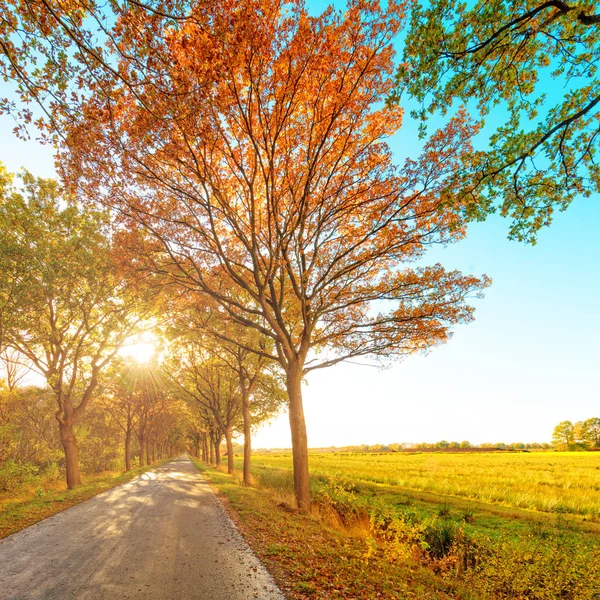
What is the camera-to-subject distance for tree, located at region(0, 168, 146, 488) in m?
15.2

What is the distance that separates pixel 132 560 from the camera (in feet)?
20.2

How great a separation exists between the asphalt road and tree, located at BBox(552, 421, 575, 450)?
123278mm

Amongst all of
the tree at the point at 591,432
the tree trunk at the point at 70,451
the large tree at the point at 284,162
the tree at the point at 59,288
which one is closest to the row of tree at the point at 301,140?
the large tree at the point at 284,162

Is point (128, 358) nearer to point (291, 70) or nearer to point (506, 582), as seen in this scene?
point (291, 70)

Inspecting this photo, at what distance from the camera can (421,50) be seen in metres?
6.27

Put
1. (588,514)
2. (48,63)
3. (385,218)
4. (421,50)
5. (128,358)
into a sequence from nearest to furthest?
1. (48,63)
2. (421,50)
3. (385,218)
4. (588,514)
5. (128,358)

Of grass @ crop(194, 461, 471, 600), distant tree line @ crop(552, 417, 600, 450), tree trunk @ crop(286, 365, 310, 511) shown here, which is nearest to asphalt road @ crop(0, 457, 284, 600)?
grass @ crop(194, 461, 471, 600)

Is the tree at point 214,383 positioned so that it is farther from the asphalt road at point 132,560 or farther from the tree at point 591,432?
the tree at point 591,432

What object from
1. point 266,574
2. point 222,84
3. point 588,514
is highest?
point 222,84

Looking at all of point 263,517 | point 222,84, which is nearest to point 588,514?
point 263,517

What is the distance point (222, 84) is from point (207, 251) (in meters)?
5.40

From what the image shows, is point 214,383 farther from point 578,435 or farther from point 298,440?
point 578,435

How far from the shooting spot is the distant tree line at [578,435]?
89.2 meters

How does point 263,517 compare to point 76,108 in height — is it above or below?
below
